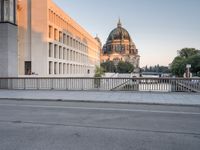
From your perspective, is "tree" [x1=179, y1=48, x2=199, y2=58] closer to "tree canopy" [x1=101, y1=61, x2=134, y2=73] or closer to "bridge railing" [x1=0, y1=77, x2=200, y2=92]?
"tree canopy" [x1=101, y1=61, x2=134, y2=73]

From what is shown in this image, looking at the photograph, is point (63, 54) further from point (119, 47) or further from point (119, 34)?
point (119, 34)

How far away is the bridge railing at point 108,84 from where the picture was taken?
16.5 m

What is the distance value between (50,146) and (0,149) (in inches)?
39.7

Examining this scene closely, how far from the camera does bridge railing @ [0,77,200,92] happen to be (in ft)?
54.1

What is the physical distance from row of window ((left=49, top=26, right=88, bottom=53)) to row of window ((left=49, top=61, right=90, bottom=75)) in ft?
15.7

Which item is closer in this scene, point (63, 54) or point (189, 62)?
point (63, 54)

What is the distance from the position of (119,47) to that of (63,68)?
121m

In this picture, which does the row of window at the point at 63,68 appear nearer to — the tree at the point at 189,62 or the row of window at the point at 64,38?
the row of window at the point at 64,38

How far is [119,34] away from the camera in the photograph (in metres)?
168

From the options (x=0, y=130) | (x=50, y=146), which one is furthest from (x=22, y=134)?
(x=50, y=146)

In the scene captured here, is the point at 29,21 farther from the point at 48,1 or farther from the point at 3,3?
the point at 3,3

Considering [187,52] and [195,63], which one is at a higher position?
[187,52]

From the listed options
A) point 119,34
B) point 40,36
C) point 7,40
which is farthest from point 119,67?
point 7,40

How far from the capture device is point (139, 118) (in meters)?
8.00
